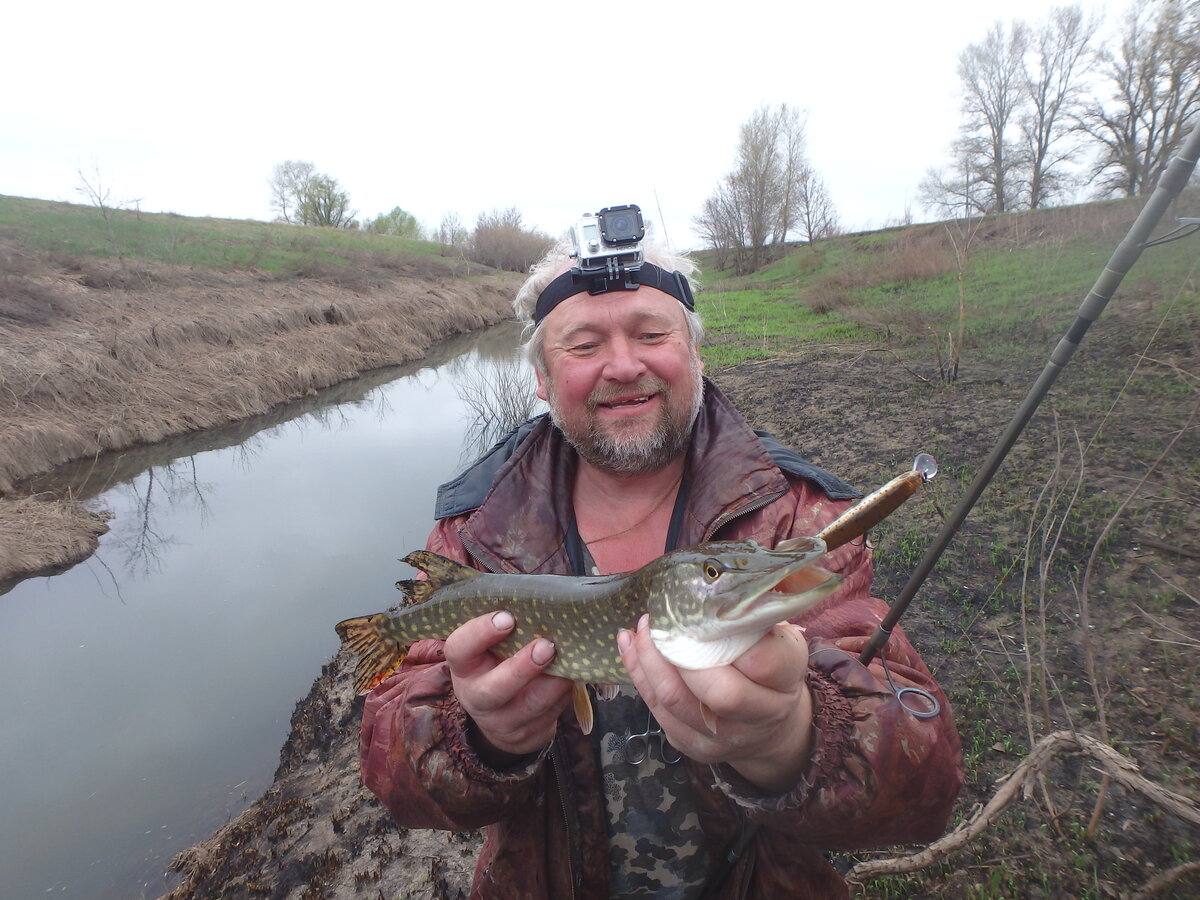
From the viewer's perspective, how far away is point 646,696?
1.43 meters

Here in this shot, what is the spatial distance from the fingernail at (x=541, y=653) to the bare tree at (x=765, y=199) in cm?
4186

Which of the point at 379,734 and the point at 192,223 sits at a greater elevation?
the point at 192,223

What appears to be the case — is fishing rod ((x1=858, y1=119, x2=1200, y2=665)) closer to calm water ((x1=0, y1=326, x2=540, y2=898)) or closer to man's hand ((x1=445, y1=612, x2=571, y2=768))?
man's hand ((x1=445, y1=612, x2=571, y2=768))

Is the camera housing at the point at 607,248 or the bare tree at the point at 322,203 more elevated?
the bare tree at the point at 322,203

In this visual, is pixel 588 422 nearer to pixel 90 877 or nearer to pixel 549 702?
pixel 549 702

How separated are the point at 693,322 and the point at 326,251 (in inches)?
1421

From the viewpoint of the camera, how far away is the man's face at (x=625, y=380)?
221 centimetres

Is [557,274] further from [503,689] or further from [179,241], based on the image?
[179,241]

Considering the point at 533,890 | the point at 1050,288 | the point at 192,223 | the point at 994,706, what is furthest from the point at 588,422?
the point at 192,223

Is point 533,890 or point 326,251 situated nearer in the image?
point 533,890

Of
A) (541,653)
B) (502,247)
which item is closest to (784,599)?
(541,653)

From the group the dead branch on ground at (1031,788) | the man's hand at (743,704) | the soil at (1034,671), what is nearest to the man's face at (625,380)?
the man's hand at (743,704)

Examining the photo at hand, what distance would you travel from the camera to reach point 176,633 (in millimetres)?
7051

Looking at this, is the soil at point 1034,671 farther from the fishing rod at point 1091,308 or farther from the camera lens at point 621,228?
the camera lens at point 621,228
